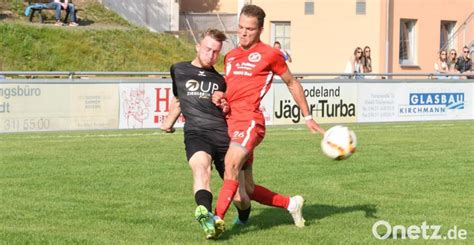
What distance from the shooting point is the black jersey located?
9.49m

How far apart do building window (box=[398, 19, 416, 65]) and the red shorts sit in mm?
34693

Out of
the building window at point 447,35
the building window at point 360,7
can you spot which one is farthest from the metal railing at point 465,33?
the building window at point 360,7

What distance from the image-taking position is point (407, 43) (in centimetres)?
4391

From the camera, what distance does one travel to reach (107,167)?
604 inches

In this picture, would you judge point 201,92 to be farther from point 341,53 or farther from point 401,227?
point 341,53

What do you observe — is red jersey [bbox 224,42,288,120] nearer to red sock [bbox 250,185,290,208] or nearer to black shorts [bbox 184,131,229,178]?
black shorts [bbox 184,131,229,178]

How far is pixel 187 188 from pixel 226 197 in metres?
3.80

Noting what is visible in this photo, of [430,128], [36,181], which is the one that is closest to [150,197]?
[36,181]

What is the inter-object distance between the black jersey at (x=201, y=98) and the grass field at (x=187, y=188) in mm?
964

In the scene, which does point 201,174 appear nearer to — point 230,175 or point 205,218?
point 230,175

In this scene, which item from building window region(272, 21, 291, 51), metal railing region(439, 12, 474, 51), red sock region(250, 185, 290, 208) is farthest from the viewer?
metal railing region(439, 12, 474, 51)

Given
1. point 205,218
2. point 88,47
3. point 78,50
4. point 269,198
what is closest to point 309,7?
point 88,47

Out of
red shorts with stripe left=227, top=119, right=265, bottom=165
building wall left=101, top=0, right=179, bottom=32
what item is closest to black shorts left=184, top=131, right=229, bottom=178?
red shorts with stripe left=227, top=119, right=265, bottom=165
